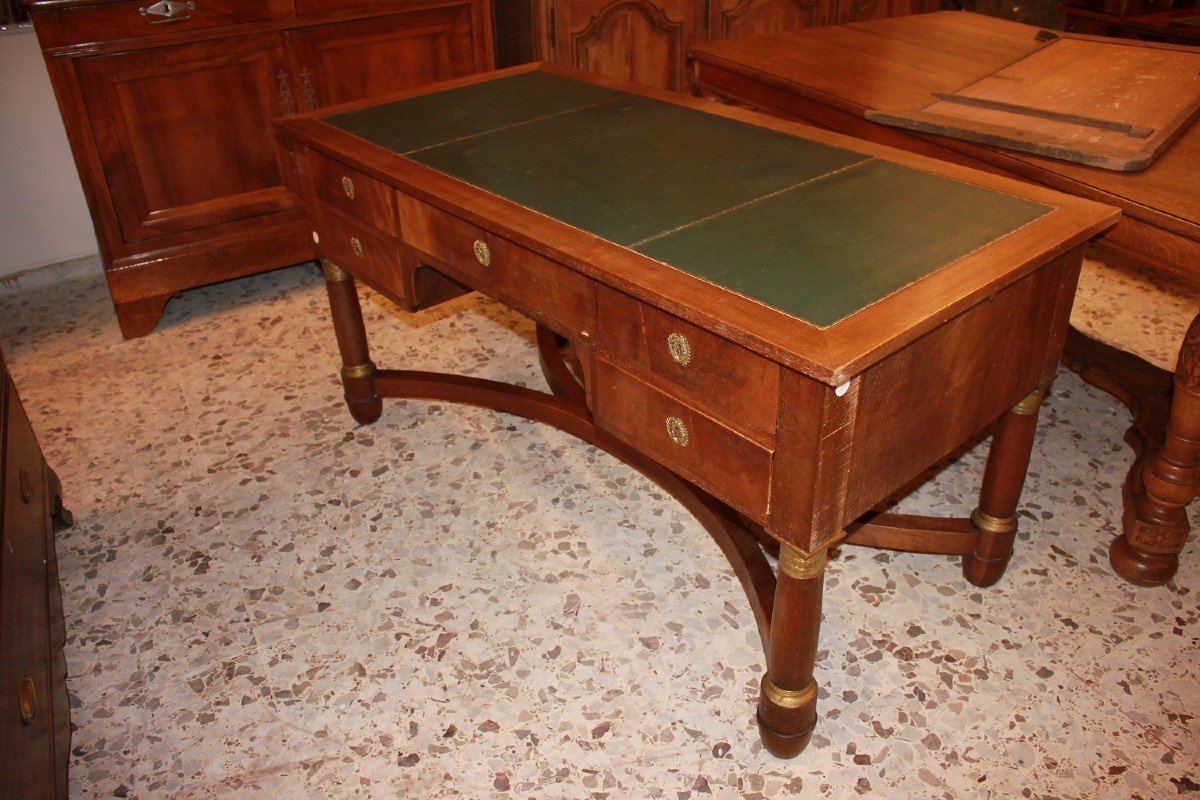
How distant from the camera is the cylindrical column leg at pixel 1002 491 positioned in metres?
1.66

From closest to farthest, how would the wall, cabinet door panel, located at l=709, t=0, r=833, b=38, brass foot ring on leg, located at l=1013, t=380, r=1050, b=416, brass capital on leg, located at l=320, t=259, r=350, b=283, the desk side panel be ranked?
the desk side panel → brass foot ring on leg, located at l=1013, t=380, r=1050, b=416 → brass capital on leg, located at l=320, t=259, r=350, b=283 → the wall → cabinet door panel, located at l=709, t=0, r=833, b=38

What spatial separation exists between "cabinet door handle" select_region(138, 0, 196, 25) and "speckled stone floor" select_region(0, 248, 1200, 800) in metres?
1.06

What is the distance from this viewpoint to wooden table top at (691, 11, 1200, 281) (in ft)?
4.90

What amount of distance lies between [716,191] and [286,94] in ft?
6.27

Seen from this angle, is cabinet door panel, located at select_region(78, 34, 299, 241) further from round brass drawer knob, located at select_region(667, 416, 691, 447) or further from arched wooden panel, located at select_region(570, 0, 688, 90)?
round brass drawer knob, located at select_region(667, 416, 691, 447)

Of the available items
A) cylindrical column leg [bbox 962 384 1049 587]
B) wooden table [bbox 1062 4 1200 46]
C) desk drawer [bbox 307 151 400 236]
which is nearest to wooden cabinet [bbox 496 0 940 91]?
wooden table [bbox 1062 4 1200 46]

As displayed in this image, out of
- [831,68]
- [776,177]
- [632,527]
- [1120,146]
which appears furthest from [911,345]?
[831,68]

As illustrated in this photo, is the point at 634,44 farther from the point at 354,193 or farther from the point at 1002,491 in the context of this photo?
the point at 1002,491

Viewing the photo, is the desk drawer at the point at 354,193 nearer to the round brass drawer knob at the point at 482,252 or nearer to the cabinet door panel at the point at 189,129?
the round brass drawer knob at the point at 482,252

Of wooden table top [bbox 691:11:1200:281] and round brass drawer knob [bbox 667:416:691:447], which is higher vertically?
wooden table top [bbox 691:11:1200:281]

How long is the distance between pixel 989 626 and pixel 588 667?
2.49ft

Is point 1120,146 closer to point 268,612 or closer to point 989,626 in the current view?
point 989,626

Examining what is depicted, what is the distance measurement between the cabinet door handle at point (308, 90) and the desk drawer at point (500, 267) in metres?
1.41

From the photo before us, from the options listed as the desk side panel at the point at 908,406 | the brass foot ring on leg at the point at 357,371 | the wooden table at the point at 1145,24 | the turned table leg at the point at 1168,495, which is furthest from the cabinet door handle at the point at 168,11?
the wooden table at the point at 1145,24
